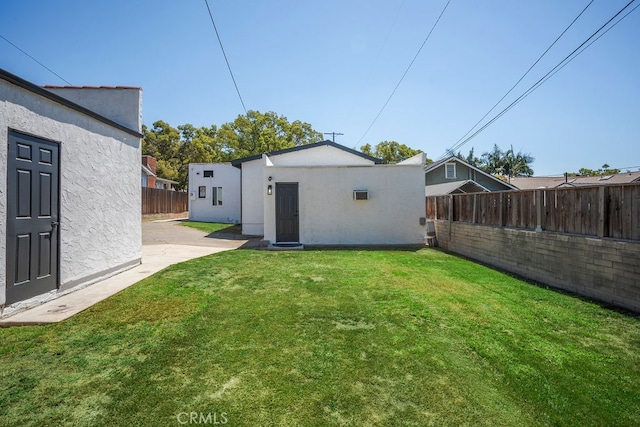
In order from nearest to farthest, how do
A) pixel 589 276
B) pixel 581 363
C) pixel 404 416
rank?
pixel 404 416 → pixel 581 363 → pixel 589 276

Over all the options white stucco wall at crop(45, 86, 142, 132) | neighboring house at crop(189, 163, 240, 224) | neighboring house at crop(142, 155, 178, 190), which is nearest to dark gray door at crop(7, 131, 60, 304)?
white stucco wall at crop(45, 86, 142, 132)


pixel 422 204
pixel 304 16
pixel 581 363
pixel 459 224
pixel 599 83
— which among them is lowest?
pixel 581 363

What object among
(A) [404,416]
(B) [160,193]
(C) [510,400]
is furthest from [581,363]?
(B) [160,193]

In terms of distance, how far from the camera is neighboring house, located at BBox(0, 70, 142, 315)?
3.73 m

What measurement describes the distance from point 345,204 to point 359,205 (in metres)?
0.48

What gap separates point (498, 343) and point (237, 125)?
3422cm

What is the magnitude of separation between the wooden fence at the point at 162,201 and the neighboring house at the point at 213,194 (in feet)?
9.91

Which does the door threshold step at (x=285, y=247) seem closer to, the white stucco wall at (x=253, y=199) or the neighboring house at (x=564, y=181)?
the white stucco wall at (x=253, y=199)

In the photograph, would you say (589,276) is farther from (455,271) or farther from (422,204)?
(422,204)

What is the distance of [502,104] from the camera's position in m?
14.1

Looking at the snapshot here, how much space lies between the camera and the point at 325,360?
2793 millimetres

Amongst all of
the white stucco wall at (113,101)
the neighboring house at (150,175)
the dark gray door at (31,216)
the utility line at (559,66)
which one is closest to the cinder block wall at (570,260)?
the utility line at (559,66)

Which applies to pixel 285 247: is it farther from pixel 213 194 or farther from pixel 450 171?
pixel 450 171

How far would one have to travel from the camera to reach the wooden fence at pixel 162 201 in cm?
2083
